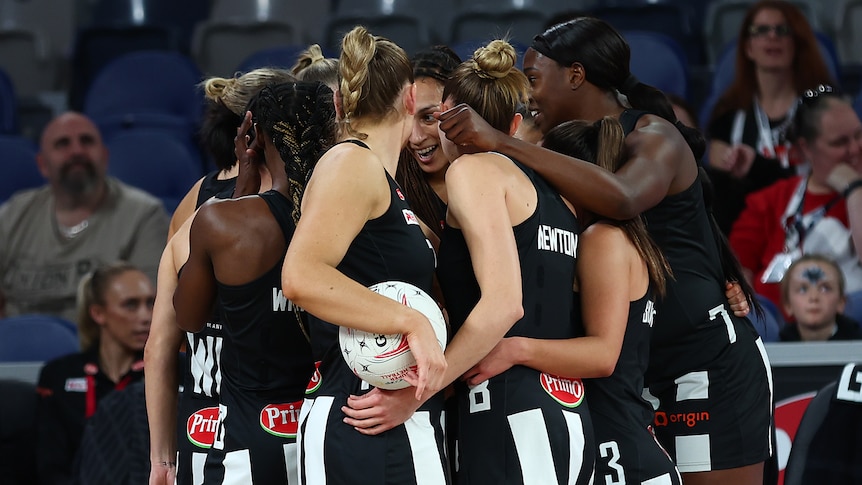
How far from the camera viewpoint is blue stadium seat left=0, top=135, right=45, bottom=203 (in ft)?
27.2

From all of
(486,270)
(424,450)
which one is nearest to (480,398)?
(424,450)

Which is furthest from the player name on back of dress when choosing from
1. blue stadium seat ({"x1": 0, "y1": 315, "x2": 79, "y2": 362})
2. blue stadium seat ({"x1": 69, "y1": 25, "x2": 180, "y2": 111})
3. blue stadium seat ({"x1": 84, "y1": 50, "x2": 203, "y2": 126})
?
blue stadium seat ({"x1": 69, "y1": 25, "x2": 180, "y2": 111})

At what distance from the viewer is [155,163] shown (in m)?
8.10

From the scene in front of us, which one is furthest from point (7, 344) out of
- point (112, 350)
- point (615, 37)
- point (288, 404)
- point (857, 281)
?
point (857, 281)

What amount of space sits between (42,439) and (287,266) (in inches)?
123

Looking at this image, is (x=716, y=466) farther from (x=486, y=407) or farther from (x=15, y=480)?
(x=15, y=480)

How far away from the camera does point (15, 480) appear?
554 cm

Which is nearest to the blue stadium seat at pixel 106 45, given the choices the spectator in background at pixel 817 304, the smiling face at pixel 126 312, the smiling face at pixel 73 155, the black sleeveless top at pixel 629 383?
the smiling face at pixel 73 155

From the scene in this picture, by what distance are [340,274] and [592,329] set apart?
2.72 ft

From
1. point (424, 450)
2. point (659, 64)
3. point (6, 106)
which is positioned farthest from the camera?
point (6, 106)

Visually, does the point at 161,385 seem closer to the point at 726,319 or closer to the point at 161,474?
the point at 161,474

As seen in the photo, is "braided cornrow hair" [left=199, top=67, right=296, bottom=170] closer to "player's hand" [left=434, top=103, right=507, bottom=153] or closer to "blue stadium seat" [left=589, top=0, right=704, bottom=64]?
"player's hand" [left=434, top=103, right=507, bottom=153]

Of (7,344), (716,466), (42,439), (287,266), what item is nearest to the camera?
(287,266)

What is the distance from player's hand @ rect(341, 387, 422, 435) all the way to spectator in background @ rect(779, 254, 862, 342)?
327 cm
